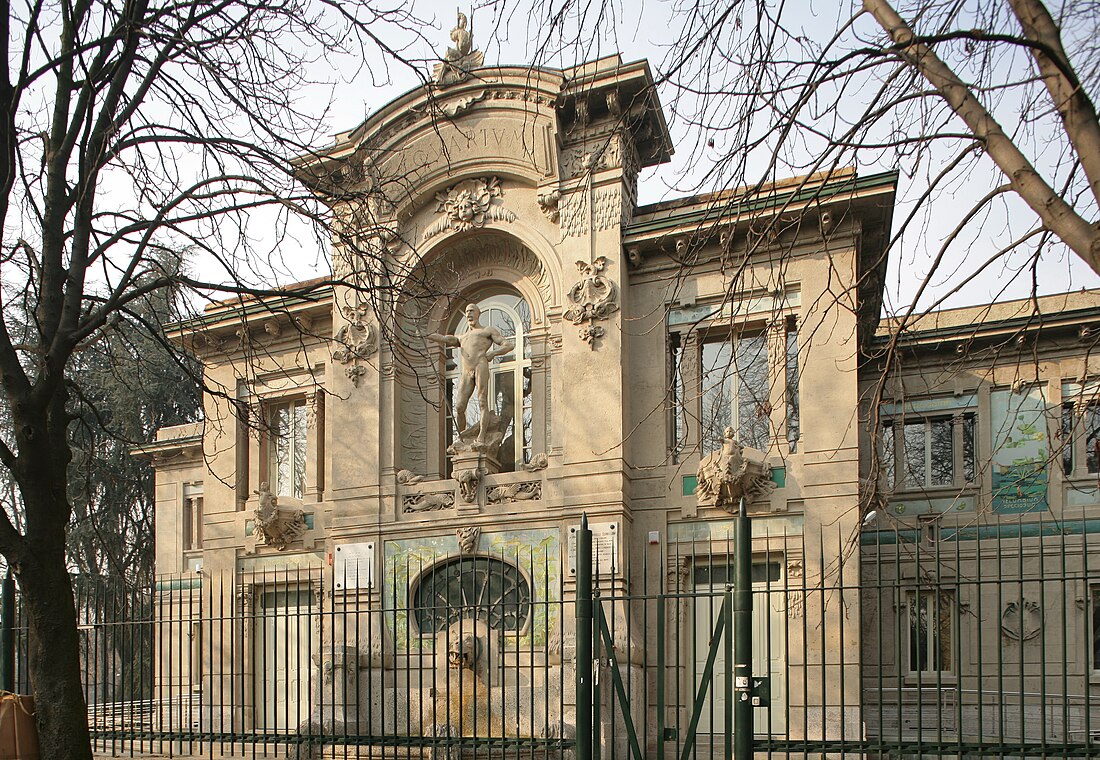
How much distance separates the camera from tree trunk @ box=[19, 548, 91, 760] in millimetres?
9336

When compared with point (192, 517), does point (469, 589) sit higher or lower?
lower

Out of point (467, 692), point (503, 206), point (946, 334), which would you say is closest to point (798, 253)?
point (946, 334)

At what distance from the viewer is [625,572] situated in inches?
674

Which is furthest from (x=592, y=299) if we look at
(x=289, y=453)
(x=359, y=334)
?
(x=289, y=453)

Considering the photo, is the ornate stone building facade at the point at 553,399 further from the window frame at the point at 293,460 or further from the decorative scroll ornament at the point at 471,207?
the window frame at the point at 293,460

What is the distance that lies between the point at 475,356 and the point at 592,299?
2.44 meters

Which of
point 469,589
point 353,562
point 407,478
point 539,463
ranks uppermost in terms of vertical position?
point 539,463

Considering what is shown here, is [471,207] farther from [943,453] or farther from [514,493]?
[943,453]

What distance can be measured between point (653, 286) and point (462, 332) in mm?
3972

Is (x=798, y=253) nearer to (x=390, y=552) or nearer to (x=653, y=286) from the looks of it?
(x=653, y=286)

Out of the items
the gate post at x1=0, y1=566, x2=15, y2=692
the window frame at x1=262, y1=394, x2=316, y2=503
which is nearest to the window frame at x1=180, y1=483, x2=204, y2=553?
the window frame at x1=262, y1=394, x2=316, y2=503

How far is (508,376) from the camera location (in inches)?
775

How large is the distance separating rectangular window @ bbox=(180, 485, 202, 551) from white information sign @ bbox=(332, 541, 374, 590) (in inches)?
351

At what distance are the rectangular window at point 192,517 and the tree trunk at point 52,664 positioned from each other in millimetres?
17791
